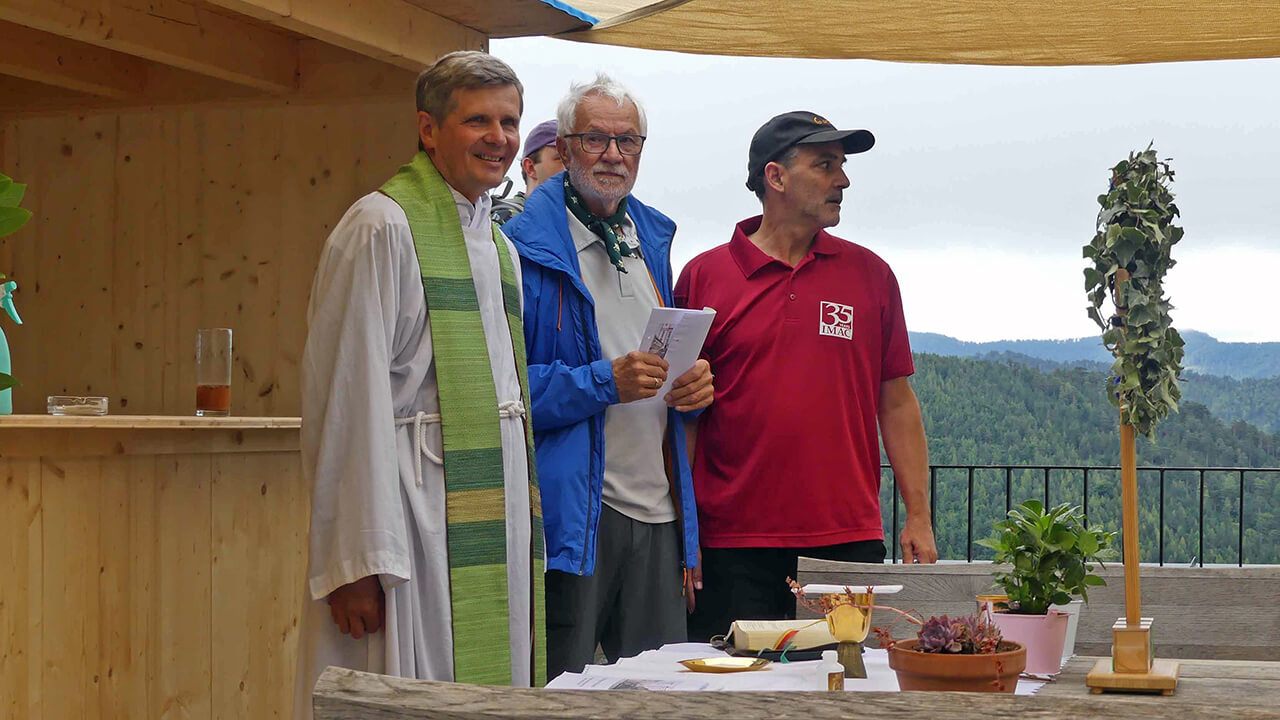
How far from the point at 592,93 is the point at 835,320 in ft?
2.66

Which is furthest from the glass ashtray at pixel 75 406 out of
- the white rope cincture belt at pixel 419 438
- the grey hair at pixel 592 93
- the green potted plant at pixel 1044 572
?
the green potted plant at pixel 1044 572

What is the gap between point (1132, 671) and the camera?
72.5 inches

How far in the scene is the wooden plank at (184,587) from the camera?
3598 mm

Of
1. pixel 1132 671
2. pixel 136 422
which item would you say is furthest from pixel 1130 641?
pixel 136 422

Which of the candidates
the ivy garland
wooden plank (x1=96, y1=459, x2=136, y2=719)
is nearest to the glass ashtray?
wooden plank (x1=96, y1=459, x2=136, y2=719)

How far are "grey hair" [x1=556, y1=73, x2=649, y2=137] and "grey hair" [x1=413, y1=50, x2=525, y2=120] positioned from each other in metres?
0.43

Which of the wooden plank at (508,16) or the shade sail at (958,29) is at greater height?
the shade sail at (958,29)

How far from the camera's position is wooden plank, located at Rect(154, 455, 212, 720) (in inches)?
142

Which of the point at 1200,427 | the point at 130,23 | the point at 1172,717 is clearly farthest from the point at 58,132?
the point at 1200,427

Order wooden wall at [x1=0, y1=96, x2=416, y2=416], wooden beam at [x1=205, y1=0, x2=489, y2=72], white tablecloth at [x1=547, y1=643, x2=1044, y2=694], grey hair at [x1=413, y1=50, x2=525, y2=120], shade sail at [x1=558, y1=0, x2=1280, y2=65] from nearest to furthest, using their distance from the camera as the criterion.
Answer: white tablecloth at [x1=547, y1=643, x2=1044, y2=694], grey hair at [x1=413, y1=50, x2=525, y2=120], wooden beam at [x1=205, y1=0, x2=489, y2=72], wooden wall at [x1=0, y1=96, x2=416, y2=416], shade sail at [x1=558, y1=0, x2=1280, y2=65]

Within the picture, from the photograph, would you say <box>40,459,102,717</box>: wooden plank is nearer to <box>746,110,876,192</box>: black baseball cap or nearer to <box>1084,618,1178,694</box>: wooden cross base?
<box>746,110,876,192</box>: black baseball cap

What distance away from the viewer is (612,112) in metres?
3.09

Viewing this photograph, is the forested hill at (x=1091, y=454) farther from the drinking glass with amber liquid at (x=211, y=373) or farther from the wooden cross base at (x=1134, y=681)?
the wooden cross base at (x=1134, y=681)

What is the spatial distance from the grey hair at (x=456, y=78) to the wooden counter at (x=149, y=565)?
1.12 meters
